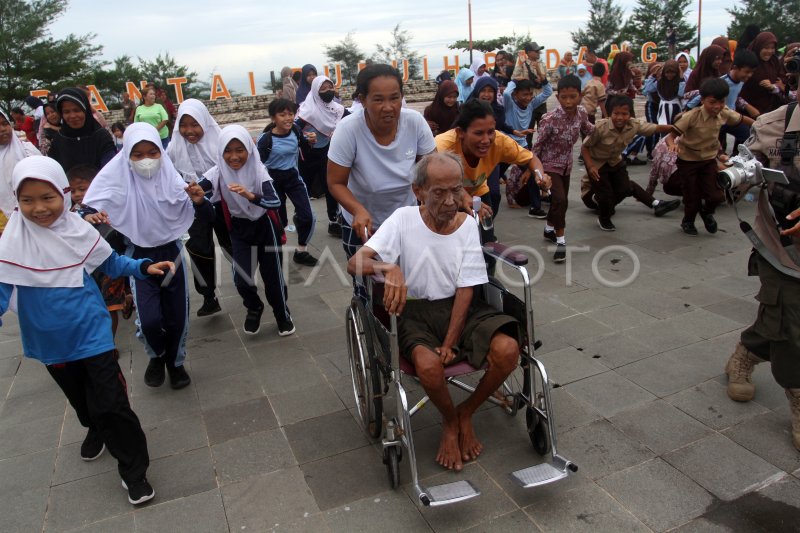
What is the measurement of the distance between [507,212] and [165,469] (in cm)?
522

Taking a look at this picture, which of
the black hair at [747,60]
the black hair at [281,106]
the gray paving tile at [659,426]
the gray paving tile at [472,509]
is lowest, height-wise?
the gray paving tile at [472,509]

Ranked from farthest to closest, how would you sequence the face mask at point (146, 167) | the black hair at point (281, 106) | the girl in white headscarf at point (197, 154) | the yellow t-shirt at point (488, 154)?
the black hair at point (281, 106), the girl in white headscarf at point (197, 154), the yellow t-shirt at point (488, 154), the face mask at point (146, 167)

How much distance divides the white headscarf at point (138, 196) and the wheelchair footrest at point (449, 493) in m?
2.23

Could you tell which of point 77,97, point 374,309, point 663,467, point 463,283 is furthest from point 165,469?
point 77,97

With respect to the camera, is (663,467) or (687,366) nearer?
(663,467)

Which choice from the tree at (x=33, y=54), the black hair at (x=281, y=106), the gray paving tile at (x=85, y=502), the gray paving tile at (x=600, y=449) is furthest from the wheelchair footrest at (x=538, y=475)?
the tree at (x=33, y=54)

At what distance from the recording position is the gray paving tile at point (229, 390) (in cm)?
355

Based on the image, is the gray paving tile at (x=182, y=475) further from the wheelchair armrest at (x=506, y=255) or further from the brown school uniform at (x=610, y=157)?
the brown school uniform at (x=610, y=157)

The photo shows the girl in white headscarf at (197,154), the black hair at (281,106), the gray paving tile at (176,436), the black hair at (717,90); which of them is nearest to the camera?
the gray paving tile at (176,436)

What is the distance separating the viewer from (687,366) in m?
3.52

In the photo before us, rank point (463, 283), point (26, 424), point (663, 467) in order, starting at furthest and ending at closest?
point (26, 424)
point (463, 283)
point (663, 467)

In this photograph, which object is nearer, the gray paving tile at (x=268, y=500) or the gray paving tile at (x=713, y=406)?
the gray paving tile at (x=268, y=500)

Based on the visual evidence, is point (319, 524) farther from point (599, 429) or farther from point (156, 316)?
point (156, 316)

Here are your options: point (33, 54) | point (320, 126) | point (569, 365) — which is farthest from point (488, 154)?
point (33, 54)
